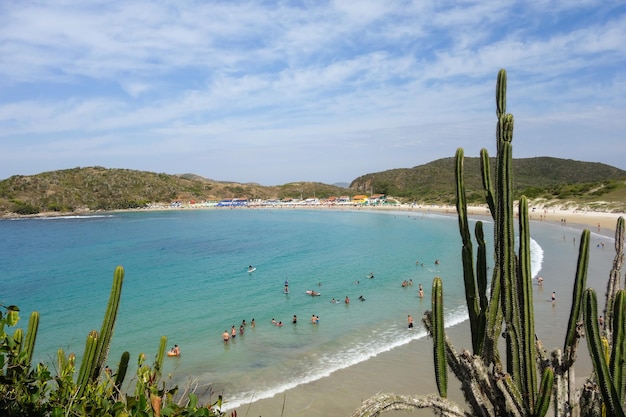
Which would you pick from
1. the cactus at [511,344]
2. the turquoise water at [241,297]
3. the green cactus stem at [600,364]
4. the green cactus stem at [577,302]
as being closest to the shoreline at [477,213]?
the turquoise water at [241,297]

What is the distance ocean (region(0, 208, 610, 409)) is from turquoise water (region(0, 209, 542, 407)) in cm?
8

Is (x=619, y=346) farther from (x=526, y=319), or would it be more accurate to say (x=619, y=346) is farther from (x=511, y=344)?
(x=511, y=344)

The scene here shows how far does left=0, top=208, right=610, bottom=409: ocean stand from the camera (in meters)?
17.2

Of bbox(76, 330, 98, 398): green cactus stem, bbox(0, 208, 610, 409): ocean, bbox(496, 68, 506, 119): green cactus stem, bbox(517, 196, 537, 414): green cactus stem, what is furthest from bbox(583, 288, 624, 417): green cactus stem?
bbox(76, 330, 98, 398): green cactus stem

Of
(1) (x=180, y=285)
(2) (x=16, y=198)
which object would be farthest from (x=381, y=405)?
(2) (x=16, y=198)

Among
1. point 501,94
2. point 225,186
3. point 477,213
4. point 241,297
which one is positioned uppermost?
point 225,186

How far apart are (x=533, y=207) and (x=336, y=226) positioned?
3668 cm

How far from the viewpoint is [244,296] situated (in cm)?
2909

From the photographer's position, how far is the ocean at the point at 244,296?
1723 centimetres

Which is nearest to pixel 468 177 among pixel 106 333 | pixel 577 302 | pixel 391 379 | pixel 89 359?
pixel 391 379

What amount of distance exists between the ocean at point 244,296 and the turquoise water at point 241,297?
0.26ft

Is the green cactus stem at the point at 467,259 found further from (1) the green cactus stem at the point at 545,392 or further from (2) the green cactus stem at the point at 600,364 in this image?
(2) the green cactus stem at the point at 600,364

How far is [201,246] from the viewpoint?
55.1m

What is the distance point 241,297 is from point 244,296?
0.30 meters
